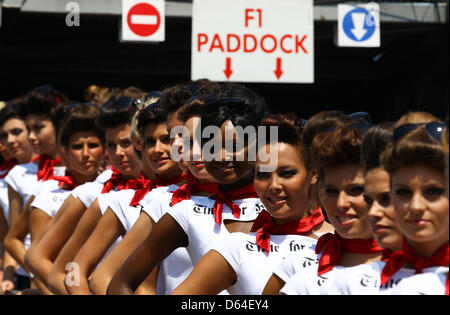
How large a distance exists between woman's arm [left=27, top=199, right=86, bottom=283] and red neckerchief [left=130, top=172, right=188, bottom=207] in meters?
0.74

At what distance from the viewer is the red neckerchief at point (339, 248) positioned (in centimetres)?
281

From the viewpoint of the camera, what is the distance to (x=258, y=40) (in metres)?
6.31

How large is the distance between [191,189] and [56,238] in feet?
5.18

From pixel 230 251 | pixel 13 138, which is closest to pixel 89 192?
pixel 230 251

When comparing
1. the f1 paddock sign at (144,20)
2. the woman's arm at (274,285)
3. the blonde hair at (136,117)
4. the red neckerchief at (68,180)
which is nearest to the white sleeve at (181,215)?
the woman's arm at (274,285)

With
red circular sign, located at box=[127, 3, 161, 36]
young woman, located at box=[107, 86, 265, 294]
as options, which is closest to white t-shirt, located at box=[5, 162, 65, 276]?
red circular sign, located at box=[127, 3, 161, 36]

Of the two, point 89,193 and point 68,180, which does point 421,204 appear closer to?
point 89,193

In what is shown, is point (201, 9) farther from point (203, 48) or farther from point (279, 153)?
point (279, 153)

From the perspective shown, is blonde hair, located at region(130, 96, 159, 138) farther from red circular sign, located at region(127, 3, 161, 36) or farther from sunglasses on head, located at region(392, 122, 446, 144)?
red circular sign, located at region(127, 3, 161, 36)

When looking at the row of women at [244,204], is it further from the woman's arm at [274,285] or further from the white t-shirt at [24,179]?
the white t-shirt at [24,179]

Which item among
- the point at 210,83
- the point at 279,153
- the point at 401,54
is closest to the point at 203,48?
the point at 210,83

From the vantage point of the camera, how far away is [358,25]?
6664 millimetres

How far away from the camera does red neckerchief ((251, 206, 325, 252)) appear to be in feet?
10.7
